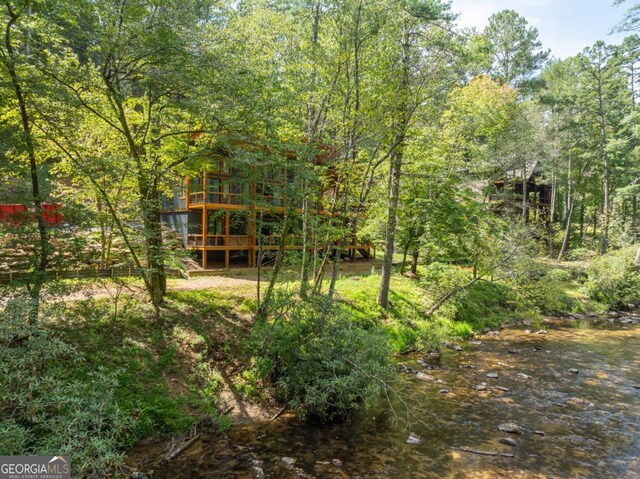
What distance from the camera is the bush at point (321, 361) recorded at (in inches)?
306

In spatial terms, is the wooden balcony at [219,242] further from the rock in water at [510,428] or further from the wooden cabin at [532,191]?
the wooden cabin at [532,191]

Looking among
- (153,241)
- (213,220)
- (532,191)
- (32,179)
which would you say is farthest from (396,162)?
(532,191)

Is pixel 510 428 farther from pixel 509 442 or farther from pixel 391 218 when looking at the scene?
pixel 391 218

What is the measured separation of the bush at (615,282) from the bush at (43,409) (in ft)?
82.2

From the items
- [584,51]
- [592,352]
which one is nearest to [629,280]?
[592,352]

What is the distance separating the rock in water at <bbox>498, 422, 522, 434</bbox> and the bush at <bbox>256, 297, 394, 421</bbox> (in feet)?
8.53

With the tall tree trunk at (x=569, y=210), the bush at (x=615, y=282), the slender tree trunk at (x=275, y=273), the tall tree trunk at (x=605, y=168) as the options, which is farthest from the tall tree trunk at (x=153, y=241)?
the tall tree trunk at (x=569, y=210)

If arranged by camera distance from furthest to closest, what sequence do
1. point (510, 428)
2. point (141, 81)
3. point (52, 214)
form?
point (141, 81) < point (510, 428) < point (52, 214)

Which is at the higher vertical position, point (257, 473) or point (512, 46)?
point (512, 46)

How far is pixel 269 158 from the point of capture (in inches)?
355

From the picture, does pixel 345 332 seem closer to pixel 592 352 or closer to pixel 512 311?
pixel 592 352
